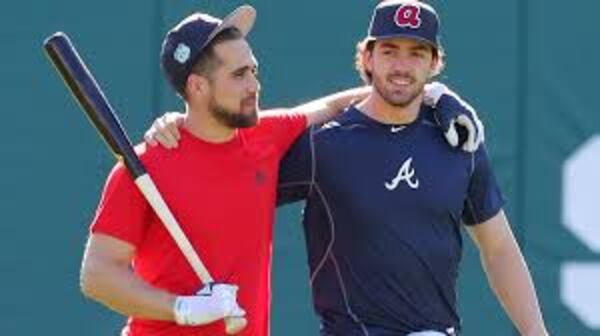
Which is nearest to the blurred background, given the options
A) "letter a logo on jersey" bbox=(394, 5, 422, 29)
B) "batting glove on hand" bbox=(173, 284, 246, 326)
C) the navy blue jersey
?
the navy blue jersey

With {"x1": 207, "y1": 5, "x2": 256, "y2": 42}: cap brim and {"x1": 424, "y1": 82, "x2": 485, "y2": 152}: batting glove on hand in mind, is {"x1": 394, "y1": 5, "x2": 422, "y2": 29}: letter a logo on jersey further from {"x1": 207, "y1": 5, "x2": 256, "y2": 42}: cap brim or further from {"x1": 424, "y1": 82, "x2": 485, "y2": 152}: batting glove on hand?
{"x1": 207, "y1": 5, "x2": 256, "y2": 42}: cap brim

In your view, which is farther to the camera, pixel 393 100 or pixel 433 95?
pixel 433 95

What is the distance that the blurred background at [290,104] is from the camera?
8211 mm

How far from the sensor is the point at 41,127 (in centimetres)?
821

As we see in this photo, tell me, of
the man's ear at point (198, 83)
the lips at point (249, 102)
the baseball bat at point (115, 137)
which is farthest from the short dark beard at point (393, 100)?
the baseball bat at point (115, 137)

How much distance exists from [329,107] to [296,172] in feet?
1.08

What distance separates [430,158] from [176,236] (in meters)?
0.91

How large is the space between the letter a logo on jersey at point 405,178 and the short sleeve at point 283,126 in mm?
378

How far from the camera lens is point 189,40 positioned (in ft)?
19.1

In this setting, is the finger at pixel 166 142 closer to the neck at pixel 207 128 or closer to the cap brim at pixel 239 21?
the neck at pixel 207 128

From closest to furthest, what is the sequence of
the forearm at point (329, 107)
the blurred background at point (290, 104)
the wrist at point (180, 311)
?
the wrist at point (180, 311), the forearm at point (329, 107), the blurred background at point (290, 104)

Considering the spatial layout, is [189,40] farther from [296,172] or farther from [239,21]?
[296,172]

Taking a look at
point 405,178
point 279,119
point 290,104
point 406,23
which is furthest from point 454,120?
point 290,104

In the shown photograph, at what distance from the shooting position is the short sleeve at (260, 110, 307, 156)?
19.7 ft
